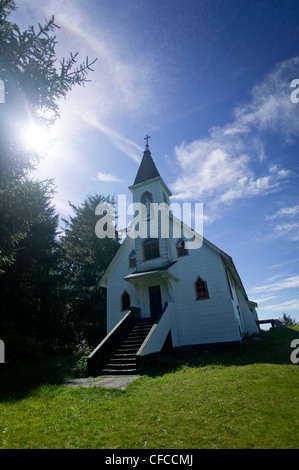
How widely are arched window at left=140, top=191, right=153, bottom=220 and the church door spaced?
222 inches

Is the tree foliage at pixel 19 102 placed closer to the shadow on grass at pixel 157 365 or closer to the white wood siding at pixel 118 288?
the shadow on grass at pixel 157 365

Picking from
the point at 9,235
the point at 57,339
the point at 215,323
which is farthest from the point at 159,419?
the point at 57,339

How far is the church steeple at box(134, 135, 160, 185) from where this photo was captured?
19.9m

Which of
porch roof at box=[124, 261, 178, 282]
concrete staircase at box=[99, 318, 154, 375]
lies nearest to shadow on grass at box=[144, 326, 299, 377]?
concrete staircase at box=[99, 318, 154, 375]

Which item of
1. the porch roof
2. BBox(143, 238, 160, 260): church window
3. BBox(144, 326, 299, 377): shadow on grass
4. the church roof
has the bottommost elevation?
BBox(144, 326, 299, 377): shadow on grass

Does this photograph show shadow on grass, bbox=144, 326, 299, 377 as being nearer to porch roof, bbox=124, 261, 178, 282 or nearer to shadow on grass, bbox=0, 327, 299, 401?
shadow on grass, bbox=0, 327, 299, 401

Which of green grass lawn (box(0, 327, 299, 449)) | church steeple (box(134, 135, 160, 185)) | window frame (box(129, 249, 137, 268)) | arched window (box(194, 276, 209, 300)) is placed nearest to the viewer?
green grass lawn (box(0, 327, 299, 449))

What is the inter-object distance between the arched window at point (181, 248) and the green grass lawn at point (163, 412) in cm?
864

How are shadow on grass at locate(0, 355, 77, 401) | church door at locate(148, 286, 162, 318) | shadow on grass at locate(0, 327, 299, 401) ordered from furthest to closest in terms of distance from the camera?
church door at locate(148, 286, 162, 318)
shadow on grass at locate(0, 327, 299, 401)
shadow on grass at locate(0, 355, 77, 401)

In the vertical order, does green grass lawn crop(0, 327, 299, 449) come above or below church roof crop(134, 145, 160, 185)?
below

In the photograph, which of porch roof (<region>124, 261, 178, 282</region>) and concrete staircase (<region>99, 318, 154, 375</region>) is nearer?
concrete staircase (<region>99, 318, 154, 375</region>)

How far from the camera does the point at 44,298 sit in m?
19.4

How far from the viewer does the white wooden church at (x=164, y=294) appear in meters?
12.8

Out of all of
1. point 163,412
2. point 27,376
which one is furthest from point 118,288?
point 163,412
